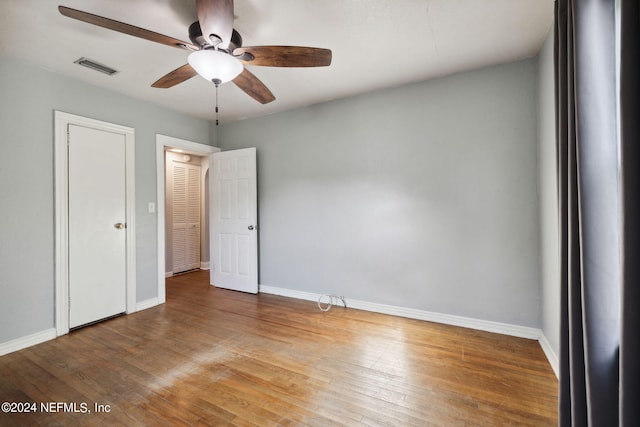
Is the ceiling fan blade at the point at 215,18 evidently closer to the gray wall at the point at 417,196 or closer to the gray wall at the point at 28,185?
the gray wall at the point at 417,196

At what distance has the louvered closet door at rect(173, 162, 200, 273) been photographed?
17.6 ft

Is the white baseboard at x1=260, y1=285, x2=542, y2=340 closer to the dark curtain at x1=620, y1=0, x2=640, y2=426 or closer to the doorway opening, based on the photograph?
the dark curtain at x1=620, y1=0, x2=640, y2=426

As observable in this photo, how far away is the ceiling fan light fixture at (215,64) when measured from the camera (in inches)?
65.5

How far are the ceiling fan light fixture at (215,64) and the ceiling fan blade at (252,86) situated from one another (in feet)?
0.88

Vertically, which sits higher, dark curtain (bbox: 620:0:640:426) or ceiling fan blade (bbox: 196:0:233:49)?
ceiling fan blade (bbox: 196:0:233:49)

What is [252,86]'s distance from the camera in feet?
7.45

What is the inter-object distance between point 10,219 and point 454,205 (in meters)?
4.06

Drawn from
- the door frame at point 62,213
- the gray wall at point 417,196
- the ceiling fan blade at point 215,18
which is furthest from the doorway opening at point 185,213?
the ceiling fan blade at point 215,18

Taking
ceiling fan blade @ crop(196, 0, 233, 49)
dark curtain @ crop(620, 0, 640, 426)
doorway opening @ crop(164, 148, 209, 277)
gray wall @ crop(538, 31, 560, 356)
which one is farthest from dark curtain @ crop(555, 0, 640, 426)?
doorway opening @ crop(164, 148, 209, 277)

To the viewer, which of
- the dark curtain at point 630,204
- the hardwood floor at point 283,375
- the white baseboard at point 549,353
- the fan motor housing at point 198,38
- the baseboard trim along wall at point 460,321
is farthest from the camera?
the baseboard trim along wall at point 460,321

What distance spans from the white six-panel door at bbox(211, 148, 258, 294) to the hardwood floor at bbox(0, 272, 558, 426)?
1.08m

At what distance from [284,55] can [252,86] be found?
22.4 inches

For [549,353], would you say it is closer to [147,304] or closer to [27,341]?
[147,304]

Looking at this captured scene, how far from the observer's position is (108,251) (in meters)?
3.13
